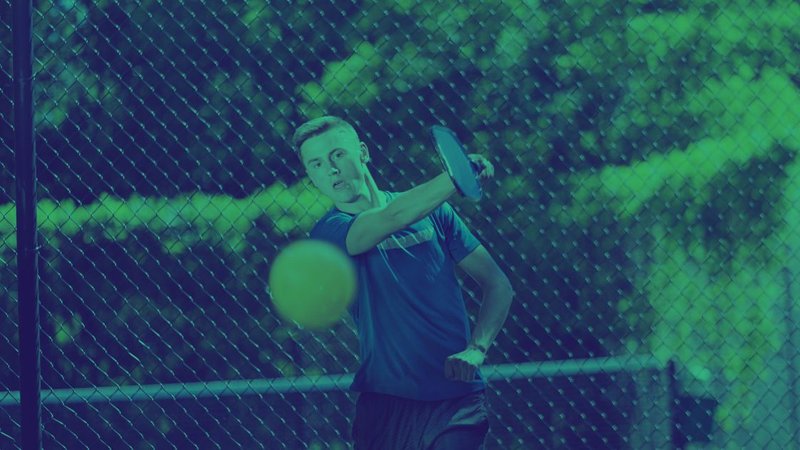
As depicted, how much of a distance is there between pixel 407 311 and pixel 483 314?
194 mm

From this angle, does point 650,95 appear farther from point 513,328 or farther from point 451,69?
point 513,328

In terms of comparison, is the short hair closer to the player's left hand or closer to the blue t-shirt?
the blue t-shirt

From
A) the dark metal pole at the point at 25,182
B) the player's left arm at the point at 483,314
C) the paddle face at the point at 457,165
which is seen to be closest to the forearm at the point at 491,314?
the player's left arm at the point at 483,314

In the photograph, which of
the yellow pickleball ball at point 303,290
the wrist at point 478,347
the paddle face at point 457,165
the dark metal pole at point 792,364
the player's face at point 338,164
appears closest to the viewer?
the paddle face at point 457,165

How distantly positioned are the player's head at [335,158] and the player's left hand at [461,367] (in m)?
0.48

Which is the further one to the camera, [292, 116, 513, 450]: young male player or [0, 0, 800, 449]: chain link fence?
[0, 0, 800, 449]: chain link fence

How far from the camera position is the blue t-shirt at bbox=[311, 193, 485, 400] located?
2.80 m

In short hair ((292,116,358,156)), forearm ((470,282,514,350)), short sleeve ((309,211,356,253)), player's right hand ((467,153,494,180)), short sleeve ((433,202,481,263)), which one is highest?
short hair ((292,116,358,156))

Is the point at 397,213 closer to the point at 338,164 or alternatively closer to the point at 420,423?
the point at 338,164

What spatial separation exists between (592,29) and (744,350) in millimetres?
1838

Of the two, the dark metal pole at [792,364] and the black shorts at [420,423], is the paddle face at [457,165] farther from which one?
the dark metal pole at [792,364]

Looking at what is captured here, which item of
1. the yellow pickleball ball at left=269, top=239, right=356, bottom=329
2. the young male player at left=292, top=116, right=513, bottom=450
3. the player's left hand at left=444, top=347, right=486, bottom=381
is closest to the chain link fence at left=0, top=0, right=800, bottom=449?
the yellow pickleball ball at left=269, top=239, right=356, bottom=329

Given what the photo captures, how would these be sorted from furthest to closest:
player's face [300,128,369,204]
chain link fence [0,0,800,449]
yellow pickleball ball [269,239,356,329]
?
chain link fence [0,0,800,449], yellow pickleball ball [269,239,356,329], player's face [300,128,369,204]

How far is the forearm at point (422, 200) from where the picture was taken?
2602 mm
